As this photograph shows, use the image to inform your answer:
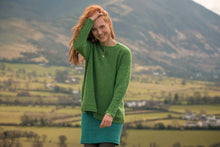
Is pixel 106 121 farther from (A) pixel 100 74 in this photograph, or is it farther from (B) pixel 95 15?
(B) pixel 95 15

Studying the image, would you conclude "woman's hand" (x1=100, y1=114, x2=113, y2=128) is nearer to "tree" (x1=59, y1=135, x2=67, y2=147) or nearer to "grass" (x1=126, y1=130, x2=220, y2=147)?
"tree" (x1=59, y1=135, x2=67, y2=147)

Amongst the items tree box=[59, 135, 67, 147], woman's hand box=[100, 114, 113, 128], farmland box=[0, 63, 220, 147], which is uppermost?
woman's hand box=[100, 114, 113, 128]

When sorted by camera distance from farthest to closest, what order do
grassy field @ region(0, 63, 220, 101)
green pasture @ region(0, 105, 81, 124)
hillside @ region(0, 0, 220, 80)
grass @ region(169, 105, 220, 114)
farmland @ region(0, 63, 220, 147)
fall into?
hillside @ region(0, 0, 220, 80) < grassy field @ region(0, 63, 220, 101) < grass @ region(169, 105, 220, 114) < green pasture @ region(0, 105, 81, 124) < farmland @ region(0, 63, 220, 147)

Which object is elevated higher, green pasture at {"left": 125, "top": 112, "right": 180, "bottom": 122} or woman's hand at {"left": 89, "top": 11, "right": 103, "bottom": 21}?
woman's hand at {"left": 89, "top": 11, "right": 103, "bottom": 21}

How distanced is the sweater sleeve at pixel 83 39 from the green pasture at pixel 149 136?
8.44 metres

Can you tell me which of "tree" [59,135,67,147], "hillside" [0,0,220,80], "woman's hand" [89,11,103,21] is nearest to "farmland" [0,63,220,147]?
"tree" [59,135,67,147]

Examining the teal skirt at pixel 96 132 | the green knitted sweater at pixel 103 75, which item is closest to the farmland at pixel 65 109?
the teal skirt at pixel 96 132

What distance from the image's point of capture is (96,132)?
2.26m

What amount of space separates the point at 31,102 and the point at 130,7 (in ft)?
156

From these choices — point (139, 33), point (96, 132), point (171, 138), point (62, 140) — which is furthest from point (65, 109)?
point (139, 33)

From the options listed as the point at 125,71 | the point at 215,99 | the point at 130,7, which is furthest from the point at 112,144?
the point at 130,7

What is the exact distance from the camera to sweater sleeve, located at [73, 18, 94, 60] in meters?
2.17

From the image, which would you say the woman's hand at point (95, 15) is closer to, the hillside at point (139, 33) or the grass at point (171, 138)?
the grass at point (171, 138)

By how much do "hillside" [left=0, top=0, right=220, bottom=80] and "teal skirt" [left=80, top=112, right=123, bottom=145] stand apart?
29.9m
